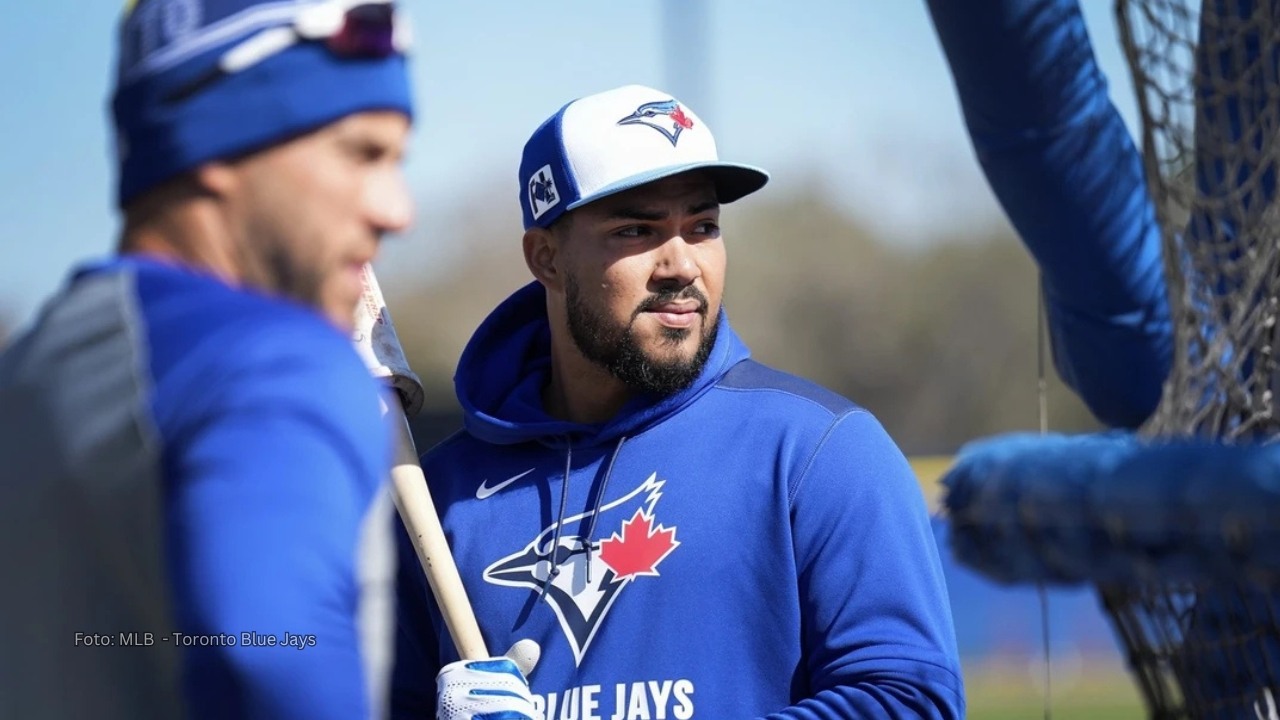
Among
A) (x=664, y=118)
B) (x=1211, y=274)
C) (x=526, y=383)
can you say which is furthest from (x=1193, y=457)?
(x=526, y=383)

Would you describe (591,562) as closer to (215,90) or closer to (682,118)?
(682,118)

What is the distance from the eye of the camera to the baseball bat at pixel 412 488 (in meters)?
2.42

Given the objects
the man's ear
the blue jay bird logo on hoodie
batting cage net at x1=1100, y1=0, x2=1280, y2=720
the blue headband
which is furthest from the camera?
the man's ear

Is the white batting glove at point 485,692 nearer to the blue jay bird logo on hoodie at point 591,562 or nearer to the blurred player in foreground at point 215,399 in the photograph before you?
the blue jay bird logo on hoodie at point 591,562

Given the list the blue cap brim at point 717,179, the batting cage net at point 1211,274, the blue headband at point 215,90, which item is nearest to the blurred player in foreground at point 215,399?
the blue headband at point 215,90

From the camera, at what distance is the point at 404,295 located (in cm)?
1191

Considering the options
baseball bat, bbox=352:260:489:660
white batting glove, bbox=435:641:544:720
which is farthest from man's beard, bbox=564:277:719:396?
white batting glove, bbox=435:641:544:720

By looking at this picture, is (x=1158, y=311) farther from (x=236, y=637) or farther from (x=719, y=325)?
(x=236, y=637)

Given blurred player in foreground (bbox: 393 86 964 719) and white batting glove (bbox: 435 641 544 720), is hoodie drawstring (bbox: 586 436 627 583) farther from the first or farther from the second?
white batting glove (bbox: 435 641 544 720)

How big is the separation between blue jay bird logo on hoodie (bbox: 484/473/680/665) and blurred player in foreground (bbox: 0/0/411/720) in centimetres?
121

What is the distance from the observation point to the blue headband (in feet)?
3.71

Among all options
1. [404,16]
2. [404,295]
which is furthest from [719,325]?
[404,295]

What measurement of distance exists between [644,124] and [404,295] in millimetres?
9510

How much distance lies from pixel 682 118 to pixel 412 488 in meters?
0.76
